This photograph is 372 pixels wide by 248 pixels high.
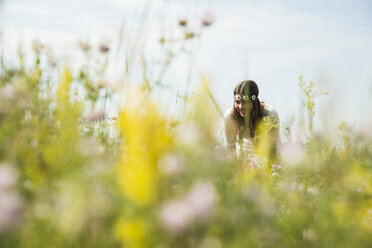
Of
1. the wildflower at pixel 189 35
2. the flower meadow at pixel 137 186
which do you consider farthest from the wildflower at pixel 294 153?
the wildflower at pixel 189 35

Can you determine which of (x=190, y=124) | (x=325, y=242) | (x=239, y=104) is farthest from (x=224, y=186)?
(x=239, y=104)

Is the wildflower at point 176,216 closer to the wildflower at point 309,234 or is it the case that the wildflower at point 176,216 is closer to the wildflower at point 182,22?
the wildflower at point 309,234

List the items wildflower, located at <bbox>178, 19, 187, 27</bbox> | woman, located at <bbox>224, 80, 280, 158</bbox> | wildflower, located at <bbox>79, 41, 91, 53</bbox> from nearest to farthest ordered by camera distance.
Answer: wildflower, located at <bbox>178, 19, 187, 27</bbox> < wildflower, located at <bbox>79, 41, 91, 53</bbox> < woman, located at <bbox>224, 80, 280, 158</bbox>

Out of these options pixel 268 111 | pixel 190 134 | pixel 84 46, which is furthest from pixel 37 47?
pixel 268 111

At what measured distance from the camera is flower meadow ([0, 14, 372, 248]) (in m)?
0.94

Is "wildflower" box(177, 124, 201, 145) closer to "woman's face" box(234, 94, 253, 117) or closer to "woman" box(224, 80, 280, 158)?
"woman" box(224, 80, 280, 158)

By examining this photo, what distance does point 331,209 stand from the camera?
5.34ft

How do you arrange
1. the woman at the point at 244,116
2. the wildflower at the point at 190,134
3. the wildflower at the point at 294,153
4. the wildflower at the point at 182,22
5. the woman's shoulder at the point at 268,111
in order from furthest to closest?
1. the woman's shoulder at the point at 268,111
2. the woman at the point at 244,116
3. the wildflower at the point at 294,153
4. the wildflower at the point at 182,22
5. the wildflower at the point at 190,134

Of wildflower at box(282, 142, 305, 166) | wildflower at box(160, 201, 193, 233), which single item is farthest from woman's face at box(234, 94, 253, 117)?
wildflower at box(160, 201, 193, 233)

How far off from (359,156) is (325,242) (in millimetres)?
1386

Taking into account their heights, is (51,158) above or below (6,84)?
below

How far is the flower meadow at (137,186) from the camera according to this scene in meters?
0.94

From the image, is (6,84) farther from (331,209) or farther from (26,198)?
(331,209)

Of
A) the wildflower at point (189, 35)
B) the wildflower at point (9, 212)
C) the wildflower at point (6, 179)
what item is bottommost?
the wildflower at point (9, 212)
